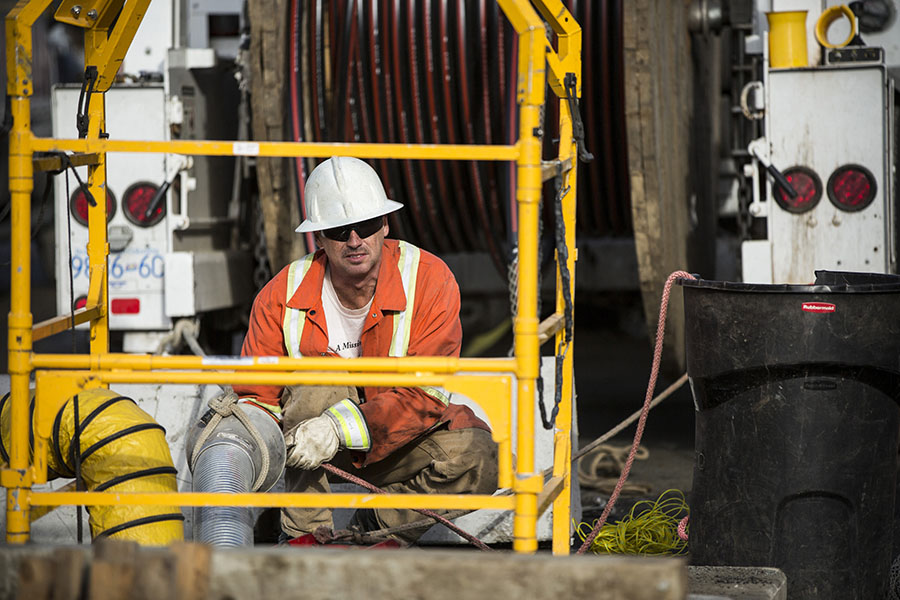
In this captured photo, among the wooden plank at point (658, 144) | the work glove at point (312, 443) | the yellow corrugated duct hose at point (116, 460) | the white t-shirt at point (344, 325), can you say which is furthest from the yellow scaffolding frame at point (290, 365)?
the wooden plank at point (658, 144)

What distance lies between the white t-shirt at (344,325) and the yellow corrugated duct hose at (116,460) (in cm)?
80

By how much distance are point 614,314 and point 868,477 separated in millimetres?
5744

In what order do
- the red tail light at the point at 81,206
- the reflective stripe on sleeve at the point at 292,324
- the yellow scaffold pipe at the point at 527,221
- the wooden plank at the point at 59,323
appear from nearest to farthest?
the yellow scaffold pipe at the point at 527,221 < the wooden plank at the point at 59,323 < the reflective stripe on sleeve at the point at 292,324 < the red tail light at the point at 81,206

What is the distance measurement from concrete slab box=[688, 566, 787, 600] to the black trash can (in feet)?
0.52

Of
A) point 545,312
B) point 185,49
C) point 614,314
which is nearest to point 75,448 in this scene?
point 185,49

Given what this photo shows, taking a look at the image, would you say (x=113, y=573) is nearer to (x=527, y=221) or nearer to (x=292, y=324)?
(x=527, y=221)

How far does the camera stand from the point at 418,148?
274 centimetres

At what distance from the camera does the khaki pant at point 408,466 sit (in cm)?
383

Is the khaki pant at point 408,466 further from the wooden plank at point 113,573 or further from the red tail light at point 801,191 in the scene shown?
the red tail light at point 801,191

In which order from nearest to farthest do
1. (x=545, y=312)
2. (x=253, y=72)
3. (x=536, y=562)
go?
(x=536, y=562) < (x=253, y=72) < (x=545, y=312)

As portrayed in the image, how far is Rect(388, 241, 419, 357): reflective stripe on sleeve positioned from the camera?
3795mm

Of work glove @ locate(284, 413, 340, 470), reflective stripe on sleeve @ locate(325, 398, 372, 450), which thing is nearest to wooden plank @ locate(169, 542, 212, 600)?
work glove @ locate(284, 413, 340, 470)

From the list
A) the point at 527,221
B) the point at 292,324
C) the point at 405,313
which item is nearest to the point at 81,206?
the point at 292,324

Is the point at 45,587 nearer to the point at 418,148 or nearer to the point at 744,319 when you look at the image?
the point at 418,148
